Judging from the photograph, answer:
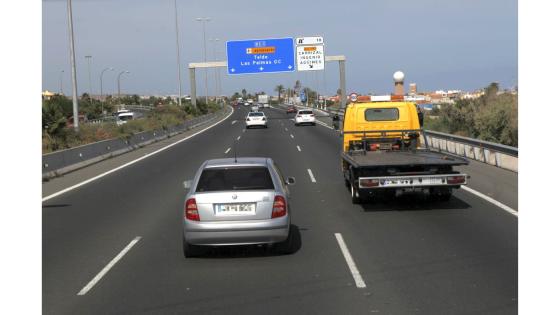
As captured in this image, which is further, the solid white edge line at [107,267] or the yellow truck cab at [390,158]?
the yellow truck cab at [390,158]

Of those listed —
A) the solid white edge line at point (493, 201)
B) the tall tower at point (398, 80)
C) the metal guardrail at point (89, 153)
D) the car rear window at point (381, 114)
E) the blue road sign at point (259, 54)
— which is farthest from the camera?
the blue road sign at point (259, 54)

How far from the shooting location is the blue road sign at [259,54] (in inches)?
2029

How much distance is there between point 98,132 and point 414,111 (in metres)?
19.6

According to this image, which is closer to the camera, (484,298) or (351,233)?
(484,298)

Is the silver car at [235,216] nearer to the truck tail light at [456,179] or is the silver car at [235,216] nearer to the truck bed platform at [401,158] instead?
the truck bed platform at [401,158]

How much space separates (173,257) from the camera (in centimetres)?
902

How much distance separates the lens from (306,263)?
8.52 metres

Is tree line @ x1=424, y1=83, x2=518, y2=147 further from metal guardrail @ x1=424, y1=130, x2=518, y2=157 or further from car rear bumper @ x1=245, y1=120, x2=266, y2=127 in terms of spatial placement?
car rear bumper @ x1=245, y1=120, x2=266, y2=127

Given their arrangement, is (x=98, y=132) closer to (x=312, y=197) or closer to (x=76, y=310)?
(x=312, y=197)

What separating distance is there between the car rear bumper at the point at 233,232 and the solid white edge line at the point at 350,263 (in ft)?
3.22

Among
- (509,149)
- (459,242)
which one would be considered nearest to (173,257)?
(459,242)

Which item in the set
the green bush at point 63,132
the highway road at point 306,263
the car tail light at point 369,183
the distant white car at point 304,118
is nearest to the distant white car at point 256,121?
the distant white car at point 304,118

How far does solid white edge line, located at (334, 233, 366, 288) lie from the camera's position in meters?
7.51
